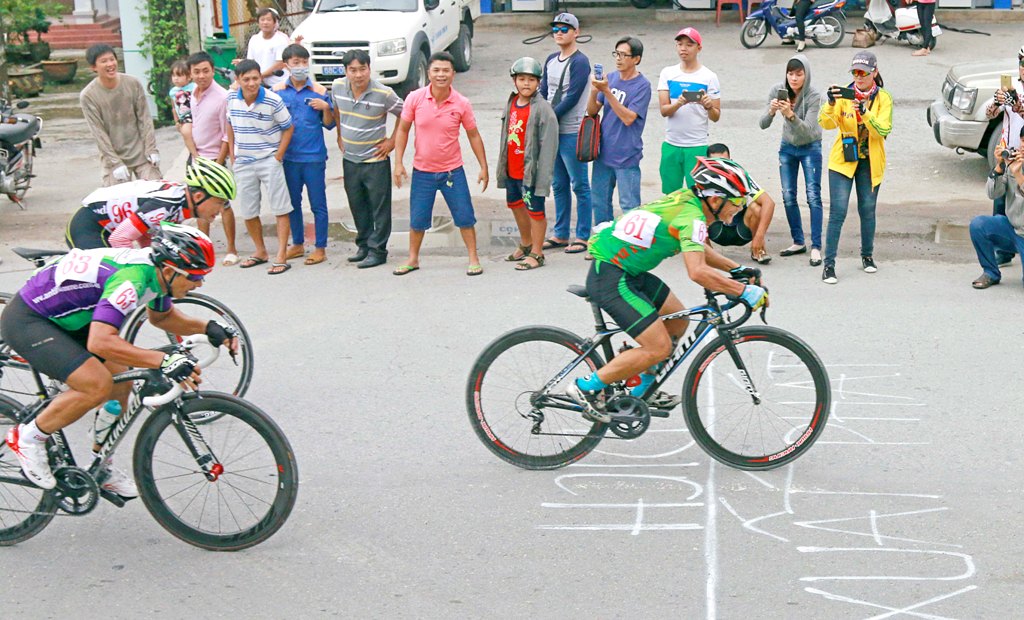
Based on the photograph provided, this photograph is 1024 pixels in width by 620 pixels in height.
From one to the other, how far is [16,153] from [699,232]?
30.2ft

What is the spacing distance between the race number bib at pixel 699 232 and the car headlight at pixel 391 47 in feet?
35.7

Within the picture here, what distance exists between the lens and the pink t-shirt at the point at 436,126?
10.2m

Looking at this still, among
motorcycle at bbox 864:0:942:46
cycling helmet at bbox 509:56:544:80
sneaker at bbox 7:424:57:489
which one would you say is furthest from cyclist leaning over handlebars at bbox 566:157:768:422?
motorcycle at bbox 864:0:942:46

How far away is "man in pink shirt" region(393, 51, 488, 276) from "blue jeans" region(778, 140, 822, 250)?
2652 mm

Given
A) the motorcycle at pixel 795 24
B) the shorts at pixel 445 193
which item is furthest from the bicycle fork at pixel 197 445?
the motorcycle at pixel 795 24

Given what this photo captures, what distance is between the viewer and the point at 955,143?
12625 mm

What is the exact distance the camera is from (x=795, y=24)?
20.0 metres

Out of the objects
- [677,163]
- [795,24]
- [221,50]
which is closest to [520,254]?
[677,163]

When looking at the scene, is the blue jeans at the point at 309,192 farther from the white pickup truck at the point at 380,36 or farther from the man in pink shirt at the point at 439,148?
the white pickup truck at the point at 380,36

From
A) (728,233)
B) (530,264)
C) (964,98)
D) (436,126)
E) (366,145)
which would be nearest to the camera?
(728,233)

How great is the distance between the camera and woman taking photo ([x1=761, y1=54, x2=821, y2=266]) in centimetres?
1009

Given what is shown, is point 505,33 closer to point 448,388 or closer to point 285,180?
point 285,180

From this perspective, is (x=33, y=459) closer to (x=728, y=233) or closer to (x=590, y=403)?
(x=590, y=403)

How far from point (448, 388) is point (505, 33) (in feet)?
54.2
